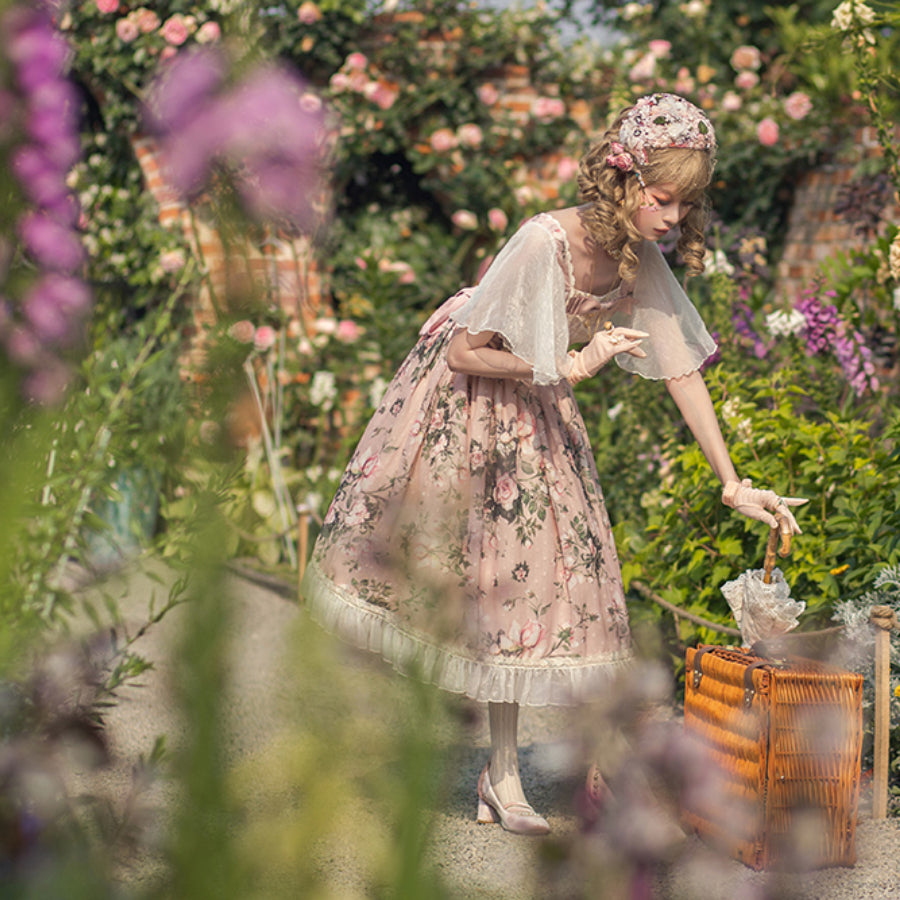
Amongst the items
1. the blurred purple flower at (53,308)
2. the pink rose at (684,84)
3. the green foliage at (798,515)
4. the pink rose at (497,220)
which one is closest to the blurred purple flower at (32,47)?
the blurred purple flower at (53,308)

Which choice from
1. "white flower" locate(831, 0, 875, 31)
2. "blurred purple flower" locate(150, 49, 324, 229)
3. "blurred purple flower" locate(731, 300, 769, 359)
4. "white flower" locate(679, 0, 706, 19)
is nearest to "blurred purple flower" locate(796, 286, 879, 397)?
"blurred purple flower" locate(731, 300, 769, 359)

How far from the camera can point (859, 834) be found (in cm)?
209

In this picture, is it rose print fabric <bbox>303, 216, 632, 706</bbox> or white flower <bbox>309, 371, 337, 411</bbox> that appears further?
white flower <bbox>309, 371, 337, 411</bbox>

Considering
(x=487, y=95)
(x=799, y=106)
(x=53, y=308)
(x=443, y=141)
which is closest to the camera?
(x=53, y=308)

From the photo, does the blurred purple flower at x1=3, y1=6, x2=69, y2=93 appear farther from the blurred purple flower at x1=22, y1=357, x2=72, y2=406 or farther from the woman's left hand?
the woman's left hand

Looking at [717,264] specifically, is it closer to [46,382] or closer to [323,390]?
[323,390]

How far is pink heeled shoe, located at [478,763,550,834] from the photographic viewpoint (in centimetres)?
205

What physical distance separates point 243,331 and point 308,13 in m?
5.21

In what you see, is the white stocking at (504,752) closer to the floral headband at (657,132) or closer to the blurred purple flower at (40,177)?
the floral headband at (657,132)

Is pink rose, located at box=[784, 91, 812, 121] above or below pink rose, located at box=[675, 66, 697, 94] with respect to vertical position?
below

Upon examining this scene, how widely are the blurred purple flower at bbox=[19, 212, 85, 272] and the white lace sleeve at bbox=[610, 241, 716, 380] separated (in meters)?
1.61

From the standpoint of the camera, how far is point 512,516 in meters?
2.04

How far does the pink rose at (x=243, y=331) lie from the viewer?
0.93 ft

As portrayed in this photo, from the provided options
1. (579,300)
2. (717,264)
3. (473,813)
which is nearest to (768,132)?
(717,264)
